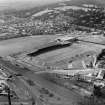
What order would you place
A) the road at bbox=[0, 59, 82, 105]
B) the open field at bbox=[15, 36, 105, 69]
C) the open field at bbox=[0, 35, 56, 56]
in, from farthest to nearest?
the open field at bbox=[0, 35, 56, 56]
the open field at bbox=[15, 36, 105, 69]
the road at bbox=[0, 59, 82, 105]

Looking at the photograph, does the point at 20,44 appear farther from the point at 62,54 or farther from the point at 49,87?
the point at 49,87

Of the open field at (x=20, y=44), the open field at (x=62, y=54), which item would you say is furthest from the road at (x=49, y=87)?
the open field at (x=20, y=44)

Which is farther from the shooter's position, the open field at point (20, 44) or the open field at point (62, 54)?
the open field at point (20, 44)

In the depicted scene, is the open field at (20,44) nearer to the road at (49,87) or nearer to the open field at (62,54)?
the open field at (62,54)

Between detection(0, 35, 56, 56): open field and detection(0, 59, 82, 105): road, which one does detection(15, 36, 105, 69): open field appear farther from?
detection(0, 35, 56, 56): open field

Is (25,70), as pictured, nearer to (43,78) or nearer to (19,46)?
(43,78)

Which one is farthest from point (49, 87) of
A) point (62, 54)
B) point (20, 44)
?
point (20, 44)

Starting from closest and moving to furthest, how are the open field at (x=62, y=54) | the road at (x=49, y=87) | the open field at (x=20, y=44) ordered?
1. the road at (x=49, y=87)
2. the open field at (x=62, y=54)
3. the open field at (x=20, y=44)

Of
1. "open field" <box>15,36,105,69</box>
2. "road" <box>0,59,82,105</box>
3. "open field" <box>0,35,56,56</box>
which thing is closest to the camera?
"road" <box>0,59,82,105</box>

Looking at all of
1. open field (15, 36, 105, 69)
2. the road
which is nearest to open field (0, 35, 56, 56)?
open field (15, 36, 105, 69)
